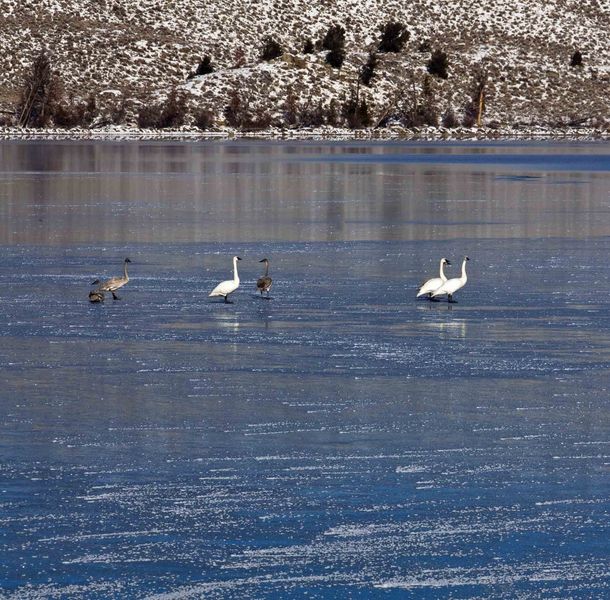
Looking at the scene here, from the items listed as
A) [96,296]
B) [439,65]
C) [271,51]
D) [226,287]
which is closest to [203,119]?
[271,51]

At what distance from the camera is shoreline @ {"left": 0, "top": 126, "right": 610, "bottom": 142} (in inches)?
3292

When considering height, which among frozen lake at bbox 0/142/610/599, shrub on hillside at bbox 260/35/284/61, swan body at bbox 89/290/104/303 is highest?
shrub on hillside at bbox 260/35/284/61

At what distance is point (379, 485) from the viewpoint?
8.41 metres

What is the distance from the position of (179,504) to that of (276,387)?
10.5 feet

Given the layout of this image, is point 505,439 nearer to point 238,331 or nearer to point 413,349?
point 413,349

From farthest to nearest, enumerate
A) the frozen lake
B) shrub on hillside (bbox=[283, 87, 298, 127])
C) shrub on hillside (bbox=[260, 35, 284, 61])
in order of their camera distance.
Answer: shrub on hillside (bbox=[260, 35, 284, 61]) → shrub on hillside (bbox=[283, 87, 298, 127]) → the frozen lake

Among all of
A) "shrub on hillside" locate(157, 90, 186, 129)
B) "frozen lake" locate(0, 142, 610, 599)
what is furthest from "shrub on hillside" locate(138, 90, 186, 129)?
"frozen lake" locate(0, 142, 610, 599)

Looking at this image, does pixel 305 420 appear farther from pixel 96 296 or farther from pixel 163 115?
pixel 163 115

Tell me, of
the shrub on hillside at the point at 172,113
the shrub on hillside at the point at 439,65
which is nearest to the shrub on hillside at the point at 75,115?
the shrub on hillside at the point at 172,113

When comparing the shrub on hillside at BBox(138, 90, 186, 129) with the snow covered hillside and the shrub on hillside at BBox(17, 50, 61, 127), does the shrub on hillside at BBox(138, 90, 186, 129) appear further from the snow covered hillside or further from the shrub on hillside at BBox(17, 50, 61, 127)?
the shrub on hillside at BBox(17, 50, 61, 127)

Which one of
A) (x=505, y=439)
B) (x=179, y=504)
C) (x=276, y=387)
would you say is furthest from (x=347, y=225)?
(x=179, y=504)

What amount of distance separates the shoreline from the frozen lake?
61.2 meters

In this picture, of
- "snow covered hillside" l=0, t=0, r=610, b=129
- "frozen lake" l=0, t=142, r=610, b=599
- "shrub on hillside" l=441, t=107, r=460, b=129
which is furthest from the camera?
"shrub on hillside" l=441, t=107, r=460, b=129

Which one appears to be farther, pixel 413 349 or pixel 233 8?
pixel 233 8
